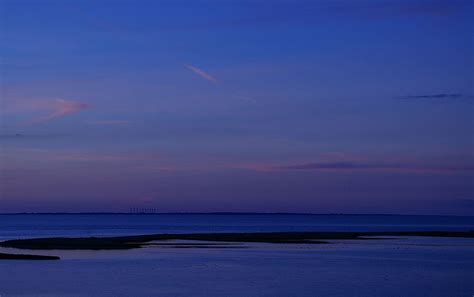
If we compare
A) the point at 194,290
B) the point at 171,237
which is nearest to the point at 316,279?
the point at 194,290

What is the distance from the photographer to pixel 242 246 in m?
67.2

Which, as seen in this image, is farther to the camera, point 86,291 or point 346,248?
point 346,248

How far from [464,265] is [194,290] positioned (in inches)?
795

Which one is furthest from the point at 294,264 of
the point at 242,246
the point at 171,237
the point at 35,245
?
the point at 171,237

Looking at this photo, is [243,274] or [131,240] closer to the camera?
[243,274]

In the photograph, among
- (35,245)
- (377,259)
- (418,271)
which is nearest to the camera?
(418,271)

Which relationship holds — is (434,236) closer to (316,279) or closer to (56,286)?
(316,279)

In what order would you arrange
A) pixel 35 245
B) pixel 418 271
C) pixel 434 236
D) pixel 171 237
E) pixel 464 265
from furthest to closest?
pixel 434 236
pixel 171 237
pixel 35 245
pixel 464 265
pixel 418 271

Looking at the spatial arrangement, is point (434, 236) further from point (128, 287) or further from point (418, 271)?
point (128, 287)

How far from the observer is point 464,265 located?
47.5 metres

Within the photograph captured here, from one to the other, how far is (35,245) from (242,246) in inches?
678

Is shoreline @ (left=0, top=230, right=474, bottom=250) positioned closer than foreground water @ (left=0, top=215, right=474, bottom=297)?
No

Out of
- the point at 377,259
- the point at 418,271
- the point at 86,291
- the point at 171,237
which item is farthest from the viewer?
the point at 171,237

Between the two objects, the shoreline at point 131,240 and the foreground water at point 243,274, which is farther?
the shoreline at point 131,240
